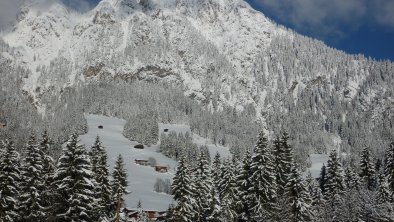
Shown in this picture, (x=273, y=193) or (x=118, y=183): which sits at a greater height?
(x=273, y=193)

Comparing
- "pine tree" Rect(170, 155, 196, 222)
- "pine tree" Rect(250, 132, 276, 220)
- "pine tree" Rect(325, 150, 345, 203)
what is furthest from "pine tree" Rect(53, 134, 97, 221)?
"pine tree" Rect(325, 150, 345, 203)

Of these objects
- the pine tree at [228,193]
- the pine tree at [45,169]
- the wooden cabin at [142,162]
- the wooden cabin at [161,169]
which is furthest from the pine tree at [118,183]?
the wooden cabin at [142,162]

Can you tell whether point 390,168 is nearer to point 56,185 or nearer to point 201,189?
point 201,189

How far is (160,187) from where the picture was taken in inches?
5940

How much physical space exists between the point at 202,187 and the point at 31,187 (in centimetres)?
2764

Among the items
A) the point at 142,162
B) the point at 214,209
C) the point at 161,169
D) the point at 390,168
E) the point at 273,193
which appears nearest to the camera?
the point at 273,193

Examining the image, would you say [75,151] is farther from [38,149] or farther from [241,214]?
[241,214]

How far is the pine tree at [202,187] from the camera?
7212cm

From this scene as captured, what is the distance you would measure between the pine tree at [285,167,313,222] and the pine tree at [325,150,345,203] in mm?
13971

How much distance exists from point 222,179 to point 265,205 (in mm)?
15254

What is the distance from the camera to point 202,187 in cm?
7281

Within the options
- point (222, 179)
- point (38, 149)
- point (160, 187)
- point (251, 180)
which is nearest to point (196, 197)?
point (222, 179)

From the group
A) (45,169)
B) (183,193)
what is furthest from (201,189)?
(45,169)

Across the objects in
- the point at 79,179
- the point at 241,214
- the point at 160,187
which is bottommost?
the point at 160,187
